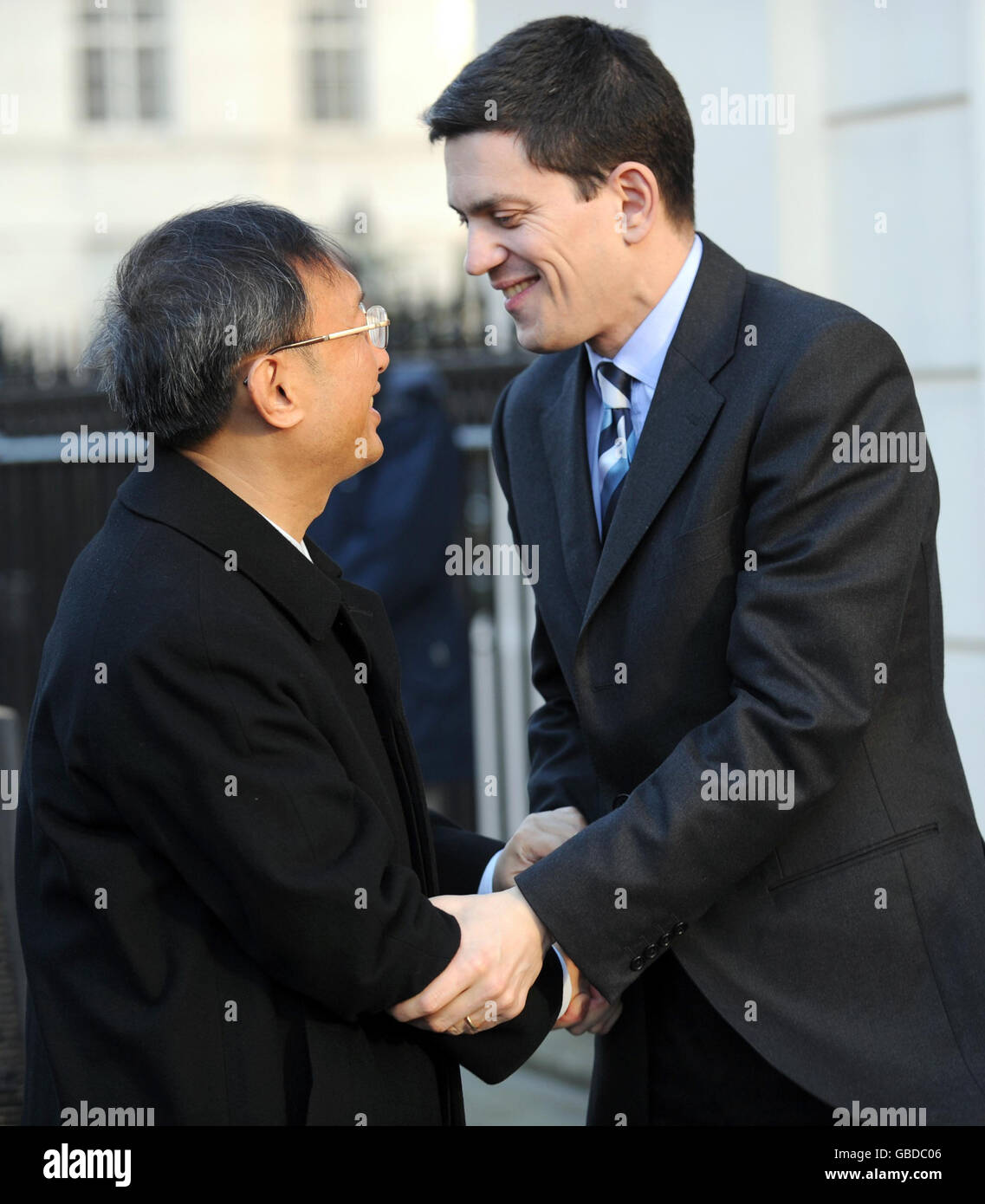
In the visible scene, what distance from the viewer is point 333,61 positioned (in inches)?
976

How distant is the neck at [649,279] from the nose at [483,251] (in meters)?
0.21

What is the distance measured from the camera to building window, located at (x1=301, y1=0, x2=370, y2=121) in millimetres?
24578

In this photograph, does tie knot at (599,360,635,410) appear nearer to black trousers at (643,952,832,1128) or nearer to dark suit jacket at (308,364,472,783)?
black trousers at (643,952,832,1128)

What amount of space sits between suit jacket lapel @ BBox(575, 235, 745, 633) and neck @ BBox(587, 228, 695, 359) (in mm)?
74

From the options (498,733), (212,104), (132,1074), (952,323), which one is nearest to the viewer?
(132,1074)

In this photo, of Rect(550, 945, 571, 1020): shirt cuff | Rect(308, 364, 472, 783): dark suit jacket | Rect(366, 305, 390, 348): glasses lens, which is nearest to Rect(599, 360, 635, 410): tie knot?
Rect(366, 305, 390, 348): glasses lens

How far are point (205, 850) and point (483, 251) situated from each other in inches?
43.8

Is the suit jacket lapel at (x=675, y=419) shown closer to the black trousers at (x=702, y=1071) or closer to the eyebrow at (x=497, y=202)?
the eyebrow at (x=497, y=202)

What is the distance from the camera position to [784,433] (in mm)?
2373

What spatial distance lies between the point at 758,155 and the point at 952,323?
73 cm

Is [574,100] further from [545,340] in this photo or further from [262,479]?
[262,479]

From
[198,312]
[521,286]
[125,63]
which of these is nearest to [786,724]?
[521,286]
